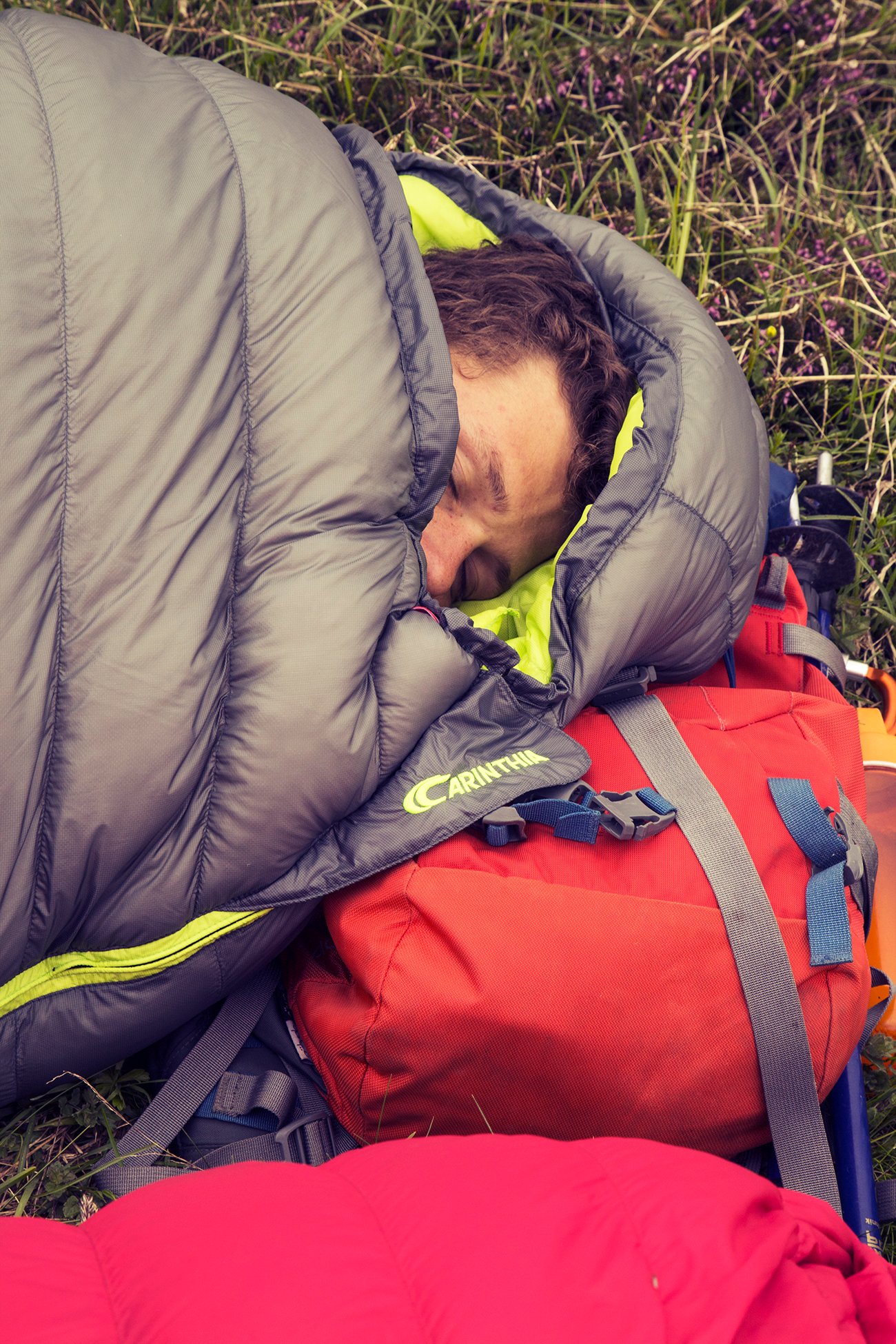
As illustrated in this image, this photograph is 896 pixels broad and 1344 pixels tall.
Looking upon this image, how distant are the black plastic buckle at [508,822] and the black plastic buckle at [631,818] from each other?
0.36ft

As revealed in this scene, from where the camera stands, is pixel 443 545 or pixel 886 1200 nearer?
pixel 886 1200

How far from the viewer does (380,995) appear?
4.12 feet

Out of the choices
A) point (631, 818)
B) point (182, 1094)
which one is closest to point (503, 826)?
point (631, 818)

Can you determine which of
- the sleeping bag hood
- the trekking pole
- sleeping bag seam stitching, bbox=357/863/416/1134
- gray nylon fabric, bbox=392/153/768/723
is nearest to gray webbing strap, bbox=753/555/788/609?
gray nylon fabric, bbox=392/153/768/723

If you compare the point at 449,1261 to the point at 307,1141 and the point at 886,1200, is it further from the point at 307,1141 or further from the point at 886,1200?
the point at 886,1200

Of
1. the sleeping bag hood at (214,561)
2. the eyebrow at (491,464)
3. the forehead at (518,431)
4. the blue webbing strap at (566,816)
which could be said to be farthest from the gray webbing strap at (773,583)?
the blue webbing strap at (566,816)

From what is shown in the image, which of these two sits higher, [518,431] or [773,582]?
[518,431]

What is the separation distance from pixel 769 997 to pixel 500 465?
91cm

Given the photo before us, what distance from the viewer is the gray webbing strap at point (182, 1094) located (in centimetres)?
136

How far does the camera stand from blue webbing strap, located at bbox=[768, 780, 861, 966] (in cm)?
130

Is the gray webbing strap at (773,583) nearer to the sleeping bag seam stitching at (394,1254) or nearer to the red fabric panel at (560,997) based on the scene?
the red fabric panel at (560,997)

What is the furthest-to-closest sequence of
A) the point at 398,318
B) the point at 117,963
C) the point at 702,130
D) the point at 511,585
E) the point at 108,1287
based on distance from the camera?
the point at 702,130 → the point at 511,585 → the point at 398,318 → the point at 117,963 → the point at 108,1287

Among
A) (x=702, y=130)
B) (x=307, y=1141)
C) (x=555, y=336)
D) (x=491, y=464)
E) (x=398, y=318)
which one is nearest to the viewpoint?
(x=307, y=1141)

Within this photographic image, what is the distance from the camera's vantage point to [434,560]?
1668mm
